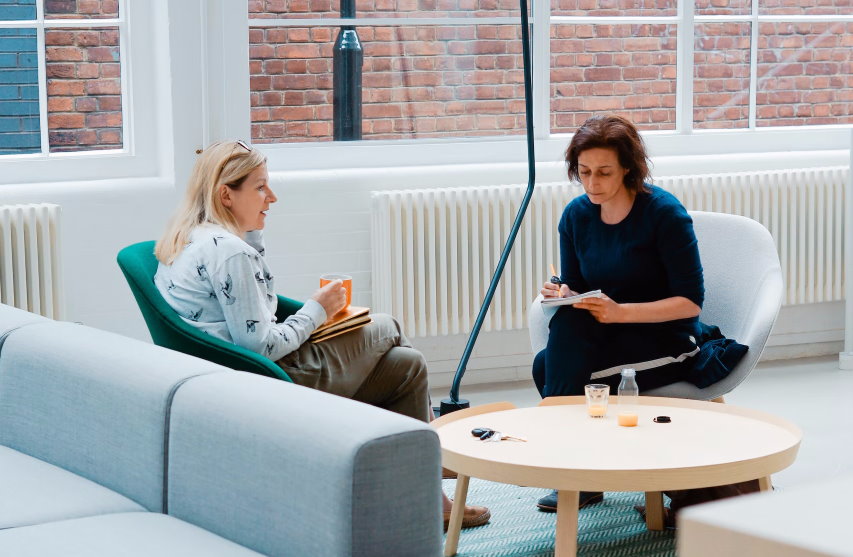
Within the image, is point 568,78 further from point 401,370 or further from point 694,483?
point 694,483

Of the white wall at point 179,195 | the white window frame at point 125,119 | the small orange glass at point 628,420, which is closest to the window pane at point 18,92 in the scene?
the white window frame at point 125,119

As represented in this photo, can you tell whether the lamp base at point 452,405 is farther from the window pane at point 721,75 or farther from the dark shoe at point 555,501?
the window pane at point 721,75

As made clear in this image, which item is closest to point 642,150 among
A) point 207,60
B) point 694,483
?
point 694,483

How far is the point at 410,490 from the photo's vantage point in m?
1.75

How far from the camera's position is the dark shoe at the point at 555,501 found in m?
3.33

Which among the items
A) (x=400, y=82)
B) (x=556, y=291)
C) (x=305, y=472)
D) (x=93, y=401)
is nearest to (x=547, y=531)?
(x=556, y=291)

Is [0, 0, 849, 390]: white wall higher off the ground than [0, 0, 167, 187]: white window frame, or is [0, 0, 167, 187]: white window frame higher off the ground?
[0, 0, 167, 187]: white window frame

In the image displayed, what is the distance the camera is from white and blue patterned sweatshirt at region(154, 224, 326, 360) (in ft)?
9.70

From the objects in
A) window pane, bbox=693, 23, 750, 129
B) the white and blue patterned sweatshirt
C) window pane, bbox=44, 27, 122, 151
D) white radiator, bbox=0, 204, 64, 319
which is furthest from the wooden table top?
window pane, bbox=693, 23, 750, 129

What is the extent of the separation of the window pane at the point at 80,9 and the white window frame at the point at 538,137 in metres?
0.39

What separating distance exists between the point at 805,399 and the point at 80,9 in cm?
313

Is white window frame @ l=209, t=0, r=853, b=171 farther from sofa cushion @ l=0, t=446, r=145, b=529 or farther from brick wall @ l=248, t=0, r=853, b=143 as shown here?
sofa cushion @ l=0, t=446, r=145, b=529

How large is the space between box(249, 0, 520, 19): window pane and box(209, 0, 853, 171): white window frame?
2 cm

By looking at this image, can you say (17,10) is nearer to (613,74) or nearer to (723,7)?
(613,74)
